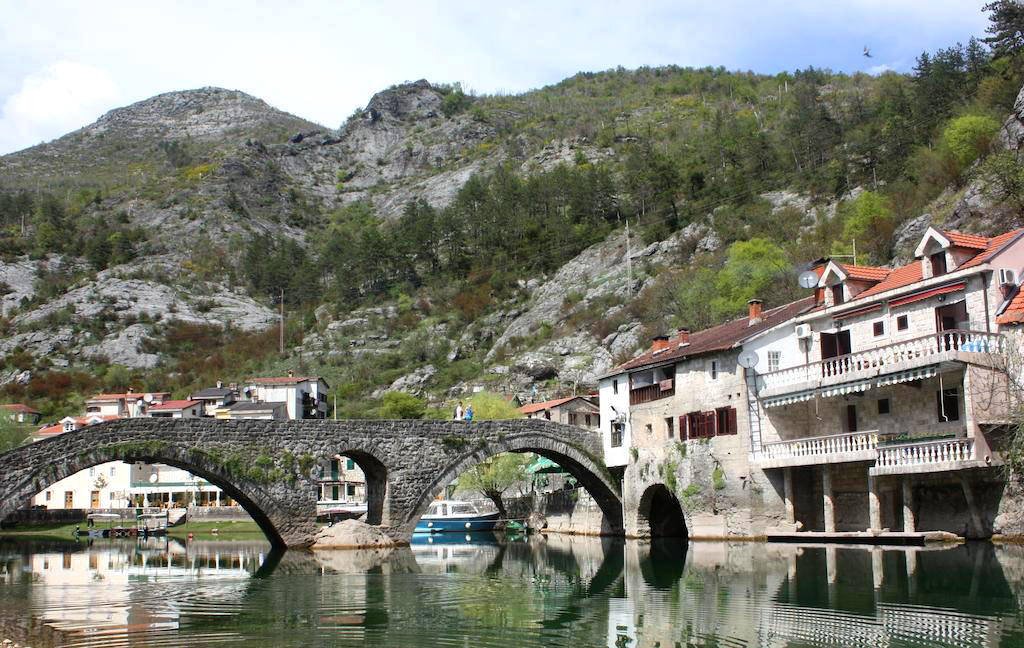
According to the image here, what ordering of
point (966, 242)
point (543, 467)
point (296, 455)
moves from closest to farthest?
point (966, 242) → point (296, 455) → point (543, 467)

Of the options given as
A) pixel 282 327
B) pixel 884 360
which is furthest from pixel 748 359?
pixel 282 327

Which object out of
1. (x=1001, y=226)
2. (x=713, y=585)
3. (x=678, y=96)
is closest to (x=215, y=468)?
(x=713, y=585)

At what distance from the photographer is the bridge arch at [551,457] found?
4088 centimetres

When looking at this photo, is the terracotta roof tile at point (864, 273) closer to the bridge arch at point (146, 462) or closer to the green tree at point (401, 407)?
the bridge arch at point (146, 462)

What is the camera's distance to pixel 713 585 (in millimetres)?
22688

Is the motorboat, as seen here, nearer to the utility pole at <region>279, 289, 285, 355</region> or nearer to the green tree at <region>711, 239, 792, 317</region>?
the green tree at <region>711, 239, 792, 317</region>

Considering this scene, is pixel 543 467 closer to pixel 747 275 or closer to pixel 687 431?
pixel 687 431

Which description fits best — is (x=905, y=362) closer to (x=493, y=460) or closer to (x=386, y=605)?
(x=386, y=605)

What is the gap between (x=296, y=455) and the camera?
127ft

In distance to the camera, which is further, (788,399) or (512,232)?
(512,232)

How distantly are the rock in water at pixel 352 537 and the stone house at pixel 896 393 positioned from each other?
16.1 m

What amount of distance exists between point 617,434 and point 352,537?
1294cm

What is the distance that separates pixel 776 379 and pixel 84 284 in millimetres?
97645

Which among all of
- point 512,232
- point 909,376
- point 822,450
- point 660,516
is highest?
point 512,232
